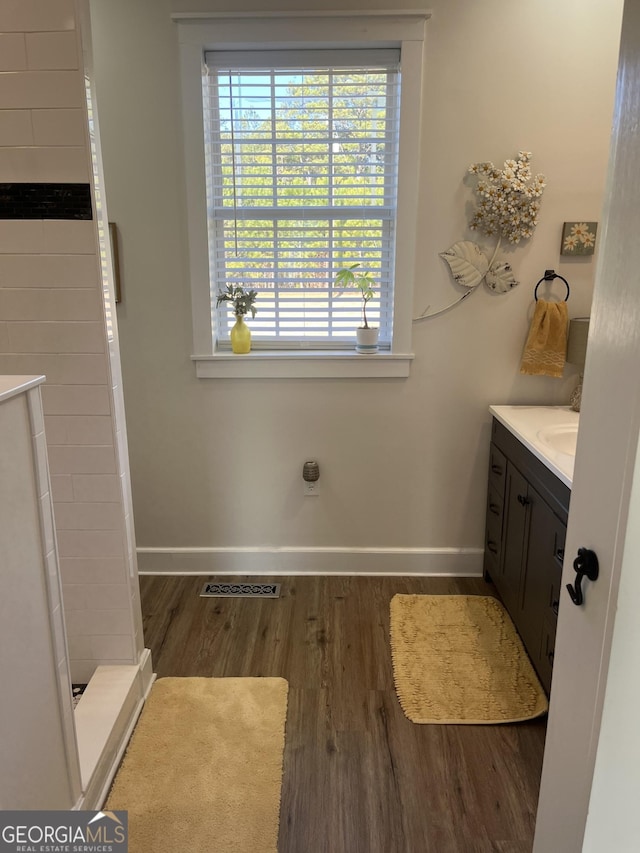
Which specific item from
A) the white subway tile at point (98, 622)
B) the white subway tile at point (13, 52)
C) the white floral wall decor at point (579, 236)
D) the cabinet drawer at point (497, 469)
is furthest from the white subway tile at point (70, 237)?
the white floral wall decor at point (579, 236)

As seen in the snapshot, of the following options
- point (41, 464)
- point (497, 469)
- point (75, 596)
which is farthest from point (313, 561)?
point (41, 464)

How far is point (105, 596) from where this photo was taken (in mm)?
2145

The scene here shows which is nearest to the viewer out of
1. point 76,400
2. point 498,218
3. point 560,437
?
point 76,400

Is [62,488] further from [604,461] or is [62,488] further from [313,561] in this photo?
[604,461]

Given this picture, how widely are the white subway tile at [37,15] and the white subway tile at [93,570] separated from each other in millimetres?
1652

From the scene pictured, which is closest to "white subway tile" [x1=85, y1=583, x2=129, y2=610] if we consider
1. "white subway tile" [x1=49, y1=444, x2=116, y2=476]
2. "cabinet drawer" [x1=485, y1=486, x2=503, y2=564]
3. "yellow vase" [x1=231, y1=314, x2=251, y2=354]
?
"white subway tile" [x1=49, y1=444, x2=116, y2=476]

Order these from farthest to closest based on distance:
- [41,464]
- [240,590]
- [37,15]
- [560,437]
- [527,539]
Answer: [240,590] < [560,437] < [527,539] < [37,15] < [41,464]

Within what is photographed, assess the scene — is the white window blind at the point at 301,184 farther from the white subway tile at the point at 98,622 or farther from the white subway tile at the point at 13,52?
the white subway tile at the point at 98,622

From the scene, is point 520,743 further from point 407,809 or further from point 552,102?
point 552,102

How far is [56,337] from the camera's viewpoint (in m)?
1.91

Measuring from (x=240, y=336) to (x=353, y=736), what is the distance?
1.74 m

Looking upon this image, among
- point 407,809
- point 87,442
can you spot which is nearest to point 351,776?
point 407,809

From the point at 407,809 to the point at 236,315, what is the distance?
2068 mm

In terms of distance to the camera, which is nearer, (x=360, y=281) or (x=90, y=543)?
(x=90, y=543)
